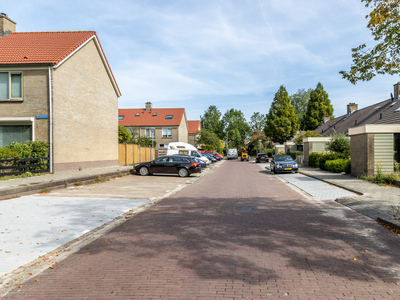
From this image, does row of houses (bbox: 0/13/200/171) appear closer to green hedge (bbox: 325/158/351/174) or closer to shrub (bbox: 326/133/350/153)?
green hedge (bbox: 325/158/351/174)

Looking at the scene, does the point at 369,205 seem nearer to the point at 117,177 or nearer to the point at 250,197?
the point at 250,197

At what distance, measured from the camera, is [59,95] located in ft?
62.6

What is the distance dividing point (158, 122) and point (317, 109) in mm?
31761

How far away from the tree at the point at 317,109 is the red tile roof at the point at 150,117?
25.6 meters

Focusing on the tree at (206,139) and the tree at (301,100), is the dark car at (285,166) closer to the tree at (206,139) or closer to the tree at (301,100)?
the tree at (206,139)

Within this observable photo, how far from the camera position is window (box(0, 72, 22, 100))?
18.8 meters

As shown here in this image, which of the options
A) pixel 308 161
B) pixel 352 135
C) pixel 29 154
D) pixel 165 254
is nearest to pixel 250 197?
pixel 165 254

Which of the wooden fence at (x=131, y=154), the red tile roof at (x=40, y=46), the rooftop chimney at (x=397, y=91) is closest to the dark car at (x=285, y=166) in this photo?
the wooden fence at (x=131, y=154)

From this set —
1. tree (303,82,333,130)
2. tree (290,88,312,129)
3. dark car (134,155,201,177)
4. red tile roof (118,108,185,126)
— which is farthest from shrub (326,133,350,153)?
tree (290,88,312,129)

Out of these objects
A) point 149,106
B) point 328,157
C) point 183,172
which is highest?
point 149,106

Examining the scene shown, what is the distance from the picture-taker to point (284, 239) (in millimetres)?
5766

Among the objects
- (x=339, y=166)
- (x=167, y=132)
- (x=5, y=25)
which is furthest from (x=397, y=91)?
(x=167, y=132)

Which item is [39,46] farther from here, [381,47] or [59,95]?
[381,47]

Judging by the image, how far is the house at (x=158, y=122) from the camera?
5747cm
